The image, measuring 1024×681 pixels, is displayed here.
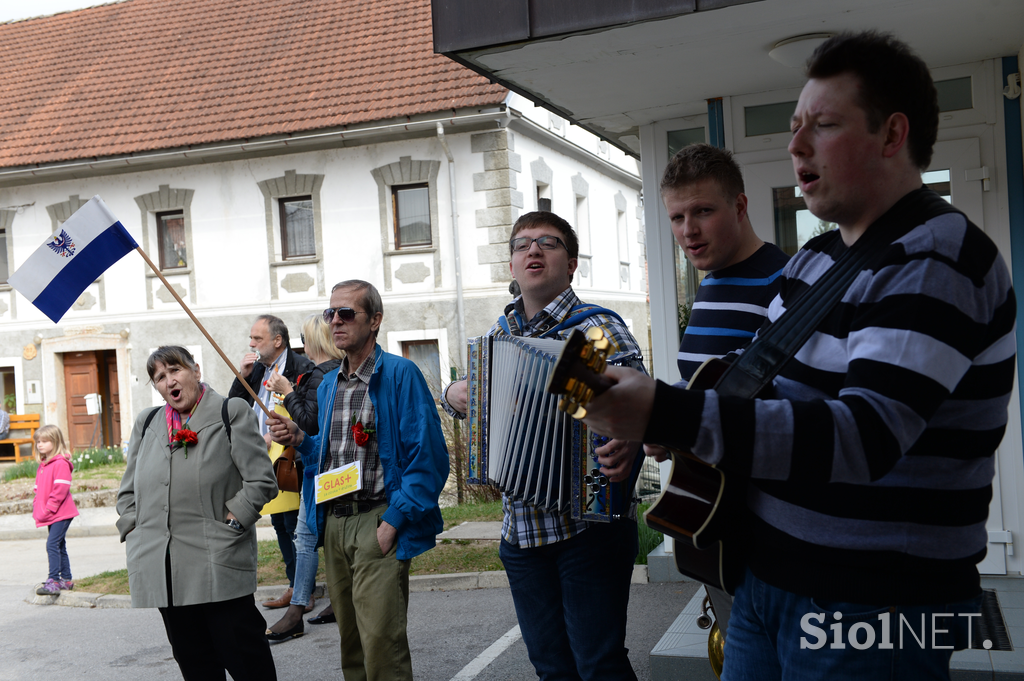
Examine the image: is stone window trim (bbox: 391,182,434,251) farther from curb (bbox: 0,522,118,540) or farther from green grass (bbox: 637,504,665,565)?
green grass (bbox: 637,504,665,565)

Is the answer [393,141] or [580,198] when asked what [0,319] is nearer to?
[393,141]

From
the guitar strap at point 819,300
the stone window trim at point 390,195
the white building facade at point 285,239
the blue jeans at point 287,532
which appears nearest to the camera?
the guitar strap at point 819,300

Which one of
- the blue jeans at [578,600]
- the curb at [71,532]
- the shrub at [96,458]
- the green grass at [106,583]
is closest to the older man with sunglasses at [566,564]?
the blue jeans at [578,600]

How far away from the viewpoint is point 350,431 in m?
4.14

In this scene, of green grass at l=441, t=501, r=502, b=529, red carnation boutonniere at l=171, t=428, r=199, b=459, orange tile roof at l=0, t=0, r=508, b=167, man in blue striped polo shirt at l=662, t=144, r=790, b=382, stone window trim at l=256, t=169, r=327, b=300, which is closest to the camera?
man in blue striped polo shirt at l=662, t=144, r=790, b=382

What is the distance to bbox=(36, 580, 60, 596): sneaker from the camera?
8062mm

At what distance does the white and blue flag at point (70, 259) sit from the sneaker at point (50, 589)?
4036 mm

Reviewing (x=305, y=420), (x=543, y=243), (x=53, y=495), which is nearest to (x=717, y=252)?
(x=543, y=243)

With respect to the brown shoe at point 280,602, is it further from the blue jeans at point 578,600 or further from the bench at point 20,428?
the bench at point 20,428

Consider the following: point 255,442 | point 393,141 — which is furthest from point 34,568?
point 393,141

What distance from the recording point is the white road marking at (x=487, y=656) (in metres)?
5.13

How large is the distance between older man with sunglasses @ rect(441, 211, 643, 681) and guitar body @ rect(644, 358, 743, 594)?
1.07 meters

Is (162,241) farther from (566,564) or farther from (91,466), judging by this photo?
(566,564)

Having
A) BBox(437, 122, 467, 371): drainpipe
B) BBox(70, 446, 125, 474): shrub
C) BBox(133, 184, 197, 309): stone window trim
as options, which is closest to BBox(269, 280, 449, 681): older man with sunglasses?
BBox(437, 122, 467, 371): drainpipe
